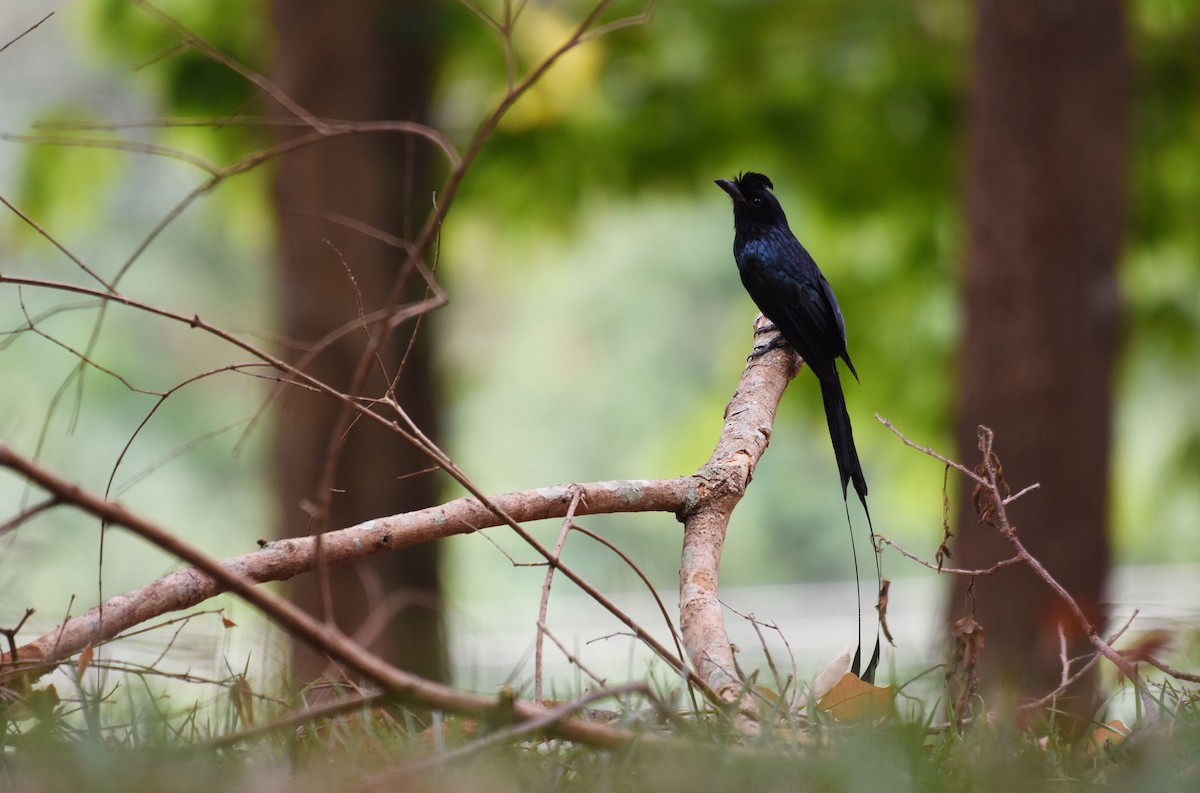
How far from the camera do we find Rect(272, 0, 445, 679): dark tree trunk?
15.9 ft

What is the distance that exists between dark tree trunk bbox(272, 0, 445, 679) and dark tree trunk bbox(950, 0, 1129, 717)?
2372 mm

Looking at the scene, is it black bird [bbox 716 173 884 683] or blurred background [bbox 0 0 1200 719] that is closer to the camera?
black bird [bbox 716 173 884 683]

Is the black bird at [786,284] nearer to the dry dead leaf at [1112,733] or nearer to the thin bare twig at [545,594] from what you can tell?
the dry dead leaf at [1112,733]

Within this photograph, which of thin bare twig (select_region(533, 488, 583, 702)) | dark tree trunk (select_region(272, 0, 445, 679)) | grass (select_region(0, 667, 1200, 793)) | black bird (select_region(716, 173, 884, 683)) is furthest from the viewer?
dark tree trunk (select_region(272, 0, 445, 679))

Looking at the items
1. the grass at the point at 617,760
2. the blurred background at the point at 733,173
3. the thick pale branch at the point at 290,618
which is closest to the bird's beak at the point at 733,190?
the grass at the point at 617,760

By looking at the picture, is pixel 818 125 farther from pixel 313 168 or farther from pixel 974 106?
pixel 313 168

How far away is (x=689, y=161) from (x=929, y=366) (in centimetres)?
161

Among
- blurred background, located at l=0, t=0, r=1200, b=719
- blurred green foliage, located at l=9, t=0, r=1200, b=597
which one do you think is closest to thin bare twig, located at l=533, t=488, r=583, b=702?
blurred background, located at l=0, t=0, r=1200, b=719

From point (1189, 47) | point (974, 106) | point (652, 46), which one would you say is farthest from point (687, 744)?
point (1189, 47)

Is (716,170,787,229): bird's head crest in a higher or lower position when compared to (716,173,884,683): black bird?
higher

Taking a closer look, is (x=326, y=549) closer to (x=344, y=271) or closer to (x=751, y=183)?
(x=751, y=183)

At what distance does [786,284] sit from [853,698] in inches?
37.9

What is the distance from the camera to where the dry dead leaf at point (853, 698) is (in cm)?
158

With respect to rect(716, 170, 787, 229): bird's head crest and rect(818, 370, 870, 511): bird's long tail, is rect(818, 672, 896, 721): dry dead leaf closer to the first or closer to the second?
rect(818, 370, 870, 511): bird's long tail
